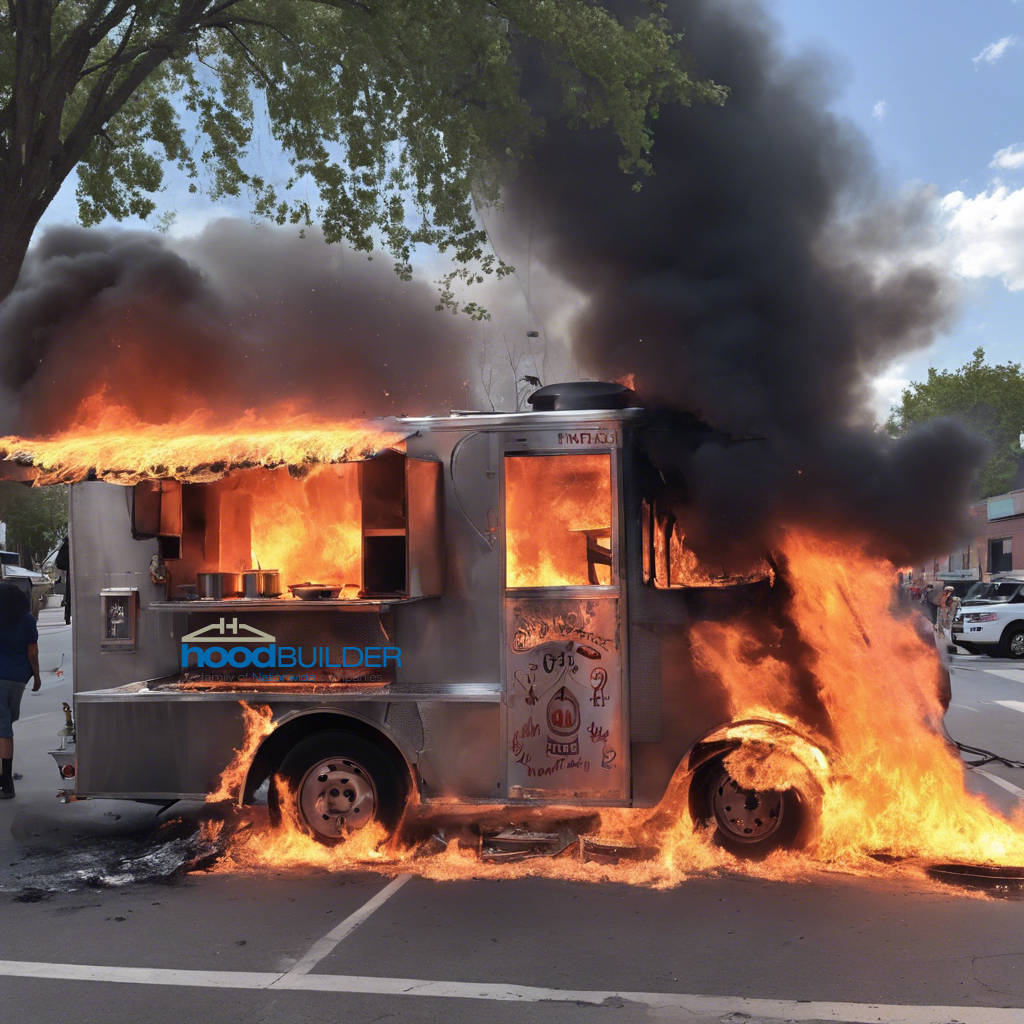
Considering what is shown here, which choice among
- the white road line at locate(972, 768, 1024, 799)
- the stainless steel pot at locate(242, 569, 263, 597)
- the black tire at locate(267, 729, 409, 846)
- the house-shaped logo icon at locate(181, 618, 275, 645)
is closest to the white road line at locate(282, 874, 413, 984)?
the black tire at locate(267, 729, 409, 846)

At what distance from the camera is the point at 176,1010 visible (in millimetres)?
3875

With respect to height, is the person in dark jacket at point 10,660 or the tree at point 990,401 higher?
the tree at point 990,401

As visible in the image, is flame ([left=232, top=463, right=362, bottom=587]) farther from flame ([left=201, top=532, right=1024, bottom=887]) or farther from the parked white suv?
the parked white suv

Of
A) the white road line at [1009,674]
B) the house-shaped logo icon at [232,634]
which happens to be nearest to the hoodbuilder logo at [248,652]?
the house-shaped logo icon at [232,634]

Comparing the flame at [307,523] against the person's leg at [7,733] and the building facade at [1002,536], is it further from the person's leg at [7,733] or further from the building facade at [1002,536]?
the building facade at [1002,536]

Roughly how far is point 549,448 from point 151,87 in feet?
33.0

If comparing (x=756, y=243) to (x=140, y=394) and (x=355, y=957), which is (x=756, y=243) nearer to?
(x=140, y=394)

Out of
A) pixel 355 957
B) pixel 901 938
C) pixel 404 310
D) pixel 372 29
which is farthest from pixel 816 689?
pixel 372 29

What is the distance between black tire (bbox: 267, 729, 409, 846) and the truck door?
74 centimetres

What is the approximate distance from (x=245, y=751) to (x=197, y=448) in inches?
75.8

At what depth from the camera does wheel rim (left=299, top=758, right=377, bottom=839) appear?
5945mm

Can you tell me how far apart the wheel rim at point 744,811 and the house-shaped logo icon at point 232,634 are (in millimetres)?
2945

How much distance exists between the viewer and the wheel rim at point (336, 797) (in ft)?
19.5

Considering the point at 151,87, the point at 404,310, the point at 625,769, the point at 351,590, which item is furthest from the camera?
the point at 151,87
